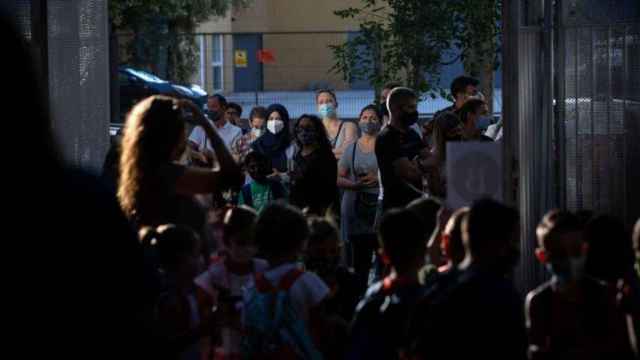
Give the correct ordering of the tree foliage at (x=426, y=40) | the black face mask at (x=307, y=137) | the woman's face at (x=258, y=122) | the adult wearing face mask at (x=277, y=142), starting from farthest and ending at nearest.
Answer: the tree foliage at (x=426, y=40), the woman's face at (x=258, y=122), the adult wearing face mask at (x=277, y=142), the black face mask at (x=307, y=137)

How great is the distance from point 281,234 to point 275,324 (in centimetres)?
38

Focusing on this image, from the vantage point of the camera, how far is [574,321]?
5.29 meters

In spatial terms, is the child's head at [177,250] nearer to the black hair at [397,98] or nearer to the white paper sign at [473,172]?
the white paper sign at [473,172]

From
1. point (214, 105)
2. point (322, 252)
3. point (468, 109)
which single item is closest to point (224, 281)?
point (322, 252)

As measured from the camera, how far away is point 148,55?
2850 cm

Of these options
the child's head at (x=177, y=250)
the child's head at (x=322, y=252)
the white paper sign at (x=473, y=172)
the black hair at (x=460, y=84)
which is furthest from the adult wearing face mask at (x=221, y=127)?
the child's head at (x=177, y=250)

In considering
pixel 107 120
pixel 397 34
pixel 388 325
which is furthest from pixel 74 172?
pixel 397 34

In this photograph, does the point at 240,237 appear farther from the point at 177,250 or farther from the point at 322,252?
the point at 177,250

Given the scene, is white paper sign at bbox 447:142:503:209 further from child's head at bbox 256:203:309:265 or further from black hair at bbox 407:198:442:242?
child's head at bbox 256:203:309:265

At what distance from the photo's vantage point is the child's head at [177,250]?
5.75 metres

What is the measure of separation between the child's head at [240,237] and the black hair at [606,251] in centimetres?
153

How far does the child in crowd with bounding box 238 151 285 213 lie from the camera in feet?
35.7

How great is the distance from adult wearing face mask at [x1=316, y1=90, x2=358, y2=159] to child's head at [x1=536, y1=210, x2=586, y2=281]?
22.9 ft

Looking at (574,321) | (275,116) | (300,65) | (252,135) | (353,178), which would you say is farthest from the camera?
(300,65)
